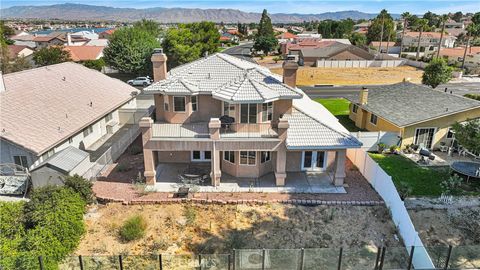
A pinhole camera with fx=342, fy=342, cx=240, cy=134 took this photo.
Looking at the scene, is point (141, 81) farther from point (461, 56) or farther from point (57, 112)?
point (461, 56)

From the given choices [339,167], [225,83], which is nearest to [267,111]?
[225,83]

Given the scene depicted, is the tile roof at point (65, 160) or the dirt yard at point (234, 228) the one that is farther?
the tile roof at point (65, 160)

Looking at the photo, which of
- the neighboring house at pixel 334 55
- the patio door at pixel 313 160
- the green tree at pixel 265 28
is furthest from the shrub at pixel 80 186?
the green tree at pixel 265 28

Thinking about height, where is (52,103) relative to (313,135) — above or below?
above

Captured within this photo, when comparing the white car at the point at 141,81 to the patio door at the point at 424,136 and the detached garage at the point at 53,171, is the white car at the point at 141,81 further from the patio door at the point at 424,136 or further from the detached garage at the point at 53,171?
the patio door at the point at 424,136

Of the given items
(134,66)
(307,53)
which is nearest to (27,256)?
(134,66)

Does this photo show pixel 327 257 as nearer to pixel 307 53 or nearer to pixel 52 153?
pixel 52 153
